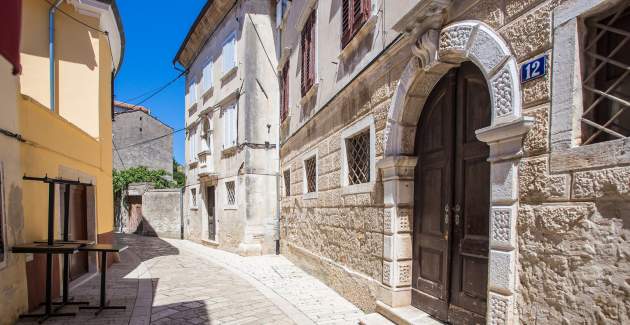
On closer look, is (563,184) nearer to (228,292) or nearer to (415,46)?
(415,46)

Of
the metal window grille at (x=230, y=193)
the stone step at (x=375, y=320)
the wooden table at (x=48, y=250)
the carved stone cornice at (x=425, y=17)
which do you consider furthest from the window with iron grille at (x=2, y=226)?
the metal window grille at (x=230, y=193)

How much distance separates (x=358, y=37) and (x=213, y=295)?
4.73 metres

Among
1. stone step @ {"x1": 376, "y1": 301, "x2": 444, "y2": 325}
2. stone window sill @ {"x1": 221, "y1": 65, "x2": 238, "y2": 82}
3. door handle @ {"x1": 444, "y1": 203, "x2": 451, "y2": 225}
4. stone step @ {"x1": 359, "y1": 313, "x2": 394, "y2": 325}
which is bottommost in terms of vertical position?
stone step @ {"x1": 359, "y1": 313, "x2": 394, "y2": 325}

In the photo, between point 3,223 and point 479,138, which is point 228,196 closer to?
point 3,223

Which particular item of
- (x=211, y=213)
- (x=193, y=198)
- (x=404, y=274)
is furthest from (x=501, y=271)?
(x=193, y=198)

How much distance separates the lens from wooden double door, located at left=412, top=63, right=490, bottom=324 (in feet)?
9.71

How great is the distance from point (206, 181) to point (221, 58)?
4.81 metres

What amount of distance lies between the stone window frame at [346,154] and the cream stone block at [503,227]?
1.93 meters

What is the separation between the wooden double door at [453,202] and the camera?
9.71 ft

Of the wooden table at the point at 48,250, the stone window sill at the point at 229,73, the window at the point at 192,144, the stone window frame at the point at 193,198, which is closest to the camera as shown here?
the wooden table at the point at 48,250

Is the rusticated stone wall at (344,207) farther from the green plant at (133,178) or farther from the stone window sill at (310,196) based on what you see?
the green plant at (133,178)

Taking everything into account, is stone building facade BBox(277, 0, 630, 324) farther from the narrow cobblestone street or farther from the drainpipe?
the drainpipe

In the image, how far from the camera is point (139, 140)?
22047mm

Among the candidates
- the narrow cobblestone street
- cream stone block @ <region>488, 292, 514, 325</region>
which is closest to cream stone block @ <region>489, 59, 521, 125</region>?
cream stone block @ <region>488, 292, 514, 325</region>
